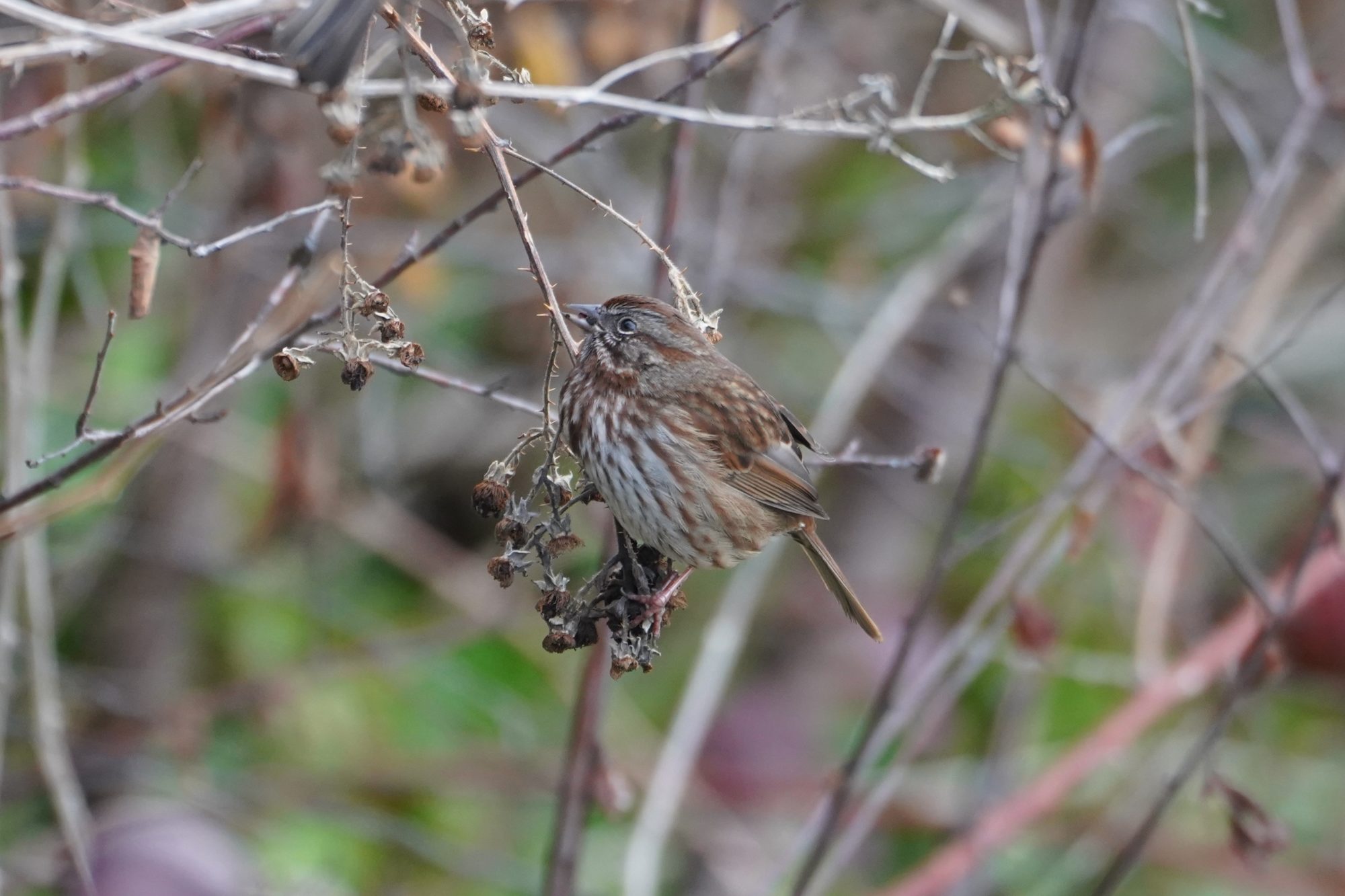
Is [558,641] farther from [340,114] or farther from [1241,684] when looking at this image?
[1241,684]

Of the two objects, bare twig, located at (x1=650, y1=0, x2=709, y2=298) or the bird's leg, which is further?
bare twig, located at (x1=650, y1=0, x2=709, y2=298)

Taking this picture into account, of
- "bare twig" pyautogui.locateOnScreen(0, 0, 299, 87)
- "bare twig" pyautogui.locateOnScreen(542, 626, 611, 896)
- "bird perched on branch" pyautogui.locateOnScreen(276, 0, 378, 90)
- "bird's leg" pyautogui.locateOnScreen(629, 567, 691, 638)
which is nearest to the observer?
"bird perched on branch" pyautogui.locateOnScreen(276, 0, 378, 90)

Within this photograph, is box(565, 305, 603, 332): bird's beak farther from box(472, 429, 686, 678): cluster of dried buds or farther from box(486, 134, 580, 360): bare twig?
box(486, 134, 580, 360): bare twig

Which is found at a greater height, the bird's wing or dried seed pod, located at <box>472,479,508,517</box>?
the bird's wing

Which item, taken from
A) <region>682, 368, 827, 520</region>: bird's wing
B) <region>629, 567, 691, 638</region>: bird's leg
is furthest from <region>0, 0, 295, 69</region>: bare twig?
<region>682, 368, 827, 520</region>: bird's wing

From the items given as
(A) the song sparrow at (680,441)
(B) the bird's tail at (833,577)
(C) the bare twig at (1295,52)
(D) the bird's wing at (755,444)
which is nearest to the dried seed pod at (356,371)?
(A) the song sparrow at (680,441)
